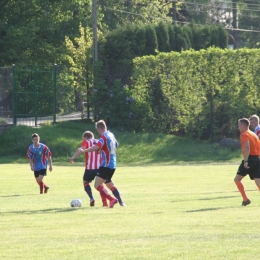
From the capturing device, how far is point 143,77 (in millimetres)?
39438

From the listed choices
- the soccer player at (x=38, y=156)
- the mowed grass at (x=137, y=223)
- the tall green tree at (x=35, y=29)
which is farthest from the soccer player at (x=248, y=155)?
the tall green tree at (x=35, y=29)

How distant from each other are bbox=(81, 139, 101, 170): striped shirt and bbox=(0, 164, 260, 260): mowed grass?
2.93 ft

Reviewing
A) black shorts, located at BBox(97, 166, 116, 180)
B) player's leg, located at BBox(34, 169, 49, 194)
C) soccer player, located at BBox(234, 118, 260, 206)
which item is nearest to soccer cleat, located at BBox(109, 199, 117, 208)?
black shorts, located at BBox(97, 166, 116, 180)

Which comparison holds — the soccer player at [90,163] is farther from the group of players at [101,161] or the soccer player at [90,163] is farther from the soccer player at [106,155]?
the soccer player at [106,155]

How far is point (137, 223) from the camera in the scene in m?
12.7

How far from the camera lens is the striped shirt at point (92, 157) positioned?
17.4m

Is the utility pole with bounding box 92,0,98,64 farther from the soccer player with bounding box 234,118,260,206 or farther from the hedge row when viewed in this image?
the soccer player with bounding box 234,118,260,206

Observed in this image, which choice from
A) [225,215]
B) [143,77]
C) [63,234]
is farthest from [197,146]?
[63,234]

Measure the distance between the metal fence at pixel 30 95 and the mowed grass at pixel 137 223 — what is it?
15223 millimetres

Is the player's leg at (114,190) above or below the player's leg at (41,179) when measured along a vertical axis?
above

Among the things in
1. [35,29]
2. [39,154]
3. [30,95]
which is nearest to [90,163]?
[39,154]

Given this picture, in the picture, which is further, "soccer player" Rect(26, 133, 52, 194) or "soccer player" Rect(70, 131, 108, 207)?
"soccer player" Rect(26, 133, 52, 194)

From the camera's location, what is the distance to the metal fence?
3834 cm

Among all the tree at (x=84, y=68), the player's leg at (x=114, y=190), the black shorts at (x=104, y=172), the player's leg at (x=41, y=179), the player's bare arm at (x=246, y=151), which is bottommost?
the player's leg at (x=41, y=179)
